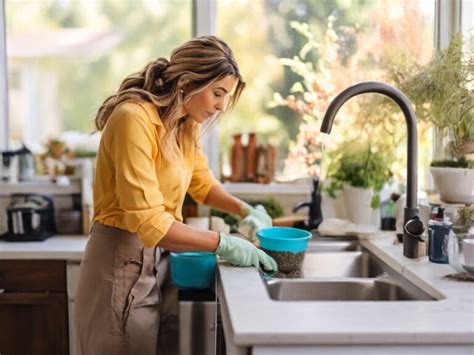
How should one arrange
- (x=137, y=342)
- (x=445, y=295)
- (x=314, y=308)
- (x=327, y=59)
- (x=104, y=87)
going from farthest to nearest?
1. (x=104, y=87)
2. (x=327, y=59)
3. (x=137, y=342)
4. (x=445, y=295)
5. (x=314, y=308)

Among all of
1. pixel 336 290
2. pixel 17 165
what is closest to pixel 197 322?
pixel 336 290

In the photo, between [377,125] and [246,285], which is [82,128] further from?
[246,285]

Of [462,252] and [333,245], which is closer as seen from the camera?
[462,252]

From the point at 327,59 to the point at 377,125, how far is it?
43 centimetres

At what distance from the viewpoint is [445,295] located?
59.1 inches

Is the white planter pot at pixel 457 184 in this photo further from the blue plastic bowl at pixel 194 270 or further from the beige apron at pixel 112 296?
the beige apron at pixel 112 296

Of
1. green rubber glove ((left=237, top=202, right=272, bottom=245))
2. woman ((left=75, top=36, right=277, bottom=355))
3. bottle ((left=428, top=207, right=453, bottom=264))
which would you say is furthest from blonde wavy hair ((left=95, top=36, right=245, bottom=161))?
bottle ((left=428, top=207, right=453, bottom=264))

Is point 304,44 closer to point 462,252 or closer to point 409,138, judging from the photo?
point 409,138

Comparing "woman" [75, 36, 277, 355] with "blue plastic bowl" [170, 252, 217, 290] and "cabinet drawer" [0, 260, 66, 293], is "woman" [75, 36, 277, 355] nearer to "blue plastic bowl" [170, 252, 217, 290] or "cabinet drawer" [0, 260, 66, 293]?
"blue plastic bowl" [170, 252, 217, 290]

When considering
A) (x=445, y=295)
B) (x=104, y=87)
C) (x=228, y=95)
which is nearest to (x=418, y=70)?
(x=228, y=95)

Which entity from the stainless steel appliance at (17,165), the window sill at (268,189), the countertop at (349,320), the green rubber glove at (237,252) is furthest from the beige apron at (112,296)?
the stainless steel appliance at (17,165)

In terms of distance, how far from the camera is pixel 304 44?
9.30ft

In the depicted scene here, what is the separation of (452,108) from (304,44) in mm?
926

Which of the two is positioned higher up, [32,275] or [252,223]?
[252,223]
